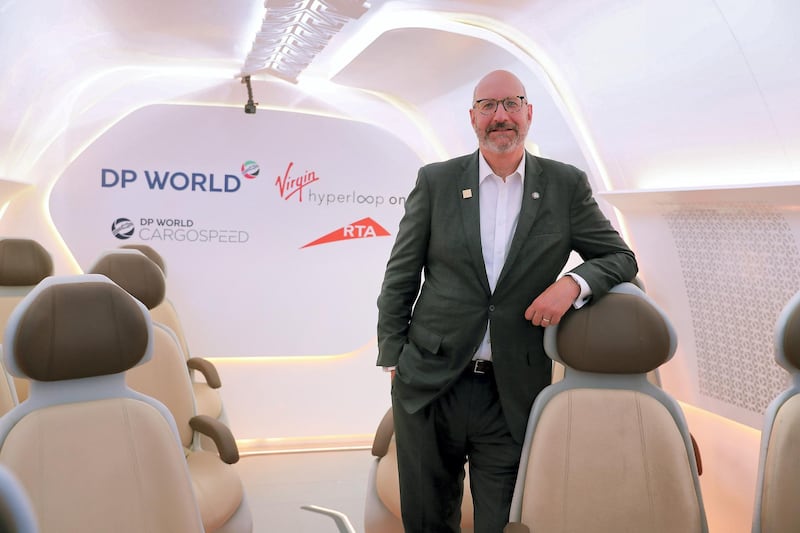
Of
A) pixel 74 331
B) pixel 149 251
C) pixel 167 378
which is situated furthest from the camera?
pixel 149 251

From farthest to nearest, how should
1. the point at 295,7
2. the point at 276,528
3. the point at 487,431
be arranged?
the point at 276,528
the point at 295,7
the point at 487,431

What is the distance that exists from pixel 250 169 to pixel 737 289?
3.44 metres

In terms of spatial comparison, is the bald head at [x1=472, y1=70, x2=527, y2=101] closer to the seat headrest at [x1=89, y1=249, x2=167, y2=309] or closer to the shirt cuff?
the shirt cuff

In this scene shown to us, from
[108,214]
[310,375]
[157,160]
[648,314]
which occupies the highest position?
[157,160]

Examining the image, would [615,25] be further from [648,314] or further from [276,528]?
[276,528]

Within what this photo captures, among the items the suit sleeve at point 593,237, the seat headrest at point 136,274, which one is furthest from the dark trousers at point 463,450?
the seat headrest at point 136,274

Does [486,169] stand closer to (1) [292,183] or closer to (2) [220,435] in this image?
(2) [220,435]

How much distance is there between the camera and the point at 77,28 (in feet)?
12.2

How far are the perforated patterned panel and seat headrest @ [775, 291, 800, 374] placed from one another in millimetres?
935

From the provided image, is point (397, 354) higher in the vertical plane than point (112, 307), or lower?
lower

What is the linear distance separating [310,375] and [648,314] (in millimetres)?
3843

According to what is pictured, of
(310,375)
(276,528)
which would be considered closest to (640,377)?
(276,528)

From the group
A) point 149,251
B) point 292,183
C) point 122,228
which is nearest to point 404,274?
point 149,251

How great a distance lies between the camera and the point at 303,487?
14.7ft
